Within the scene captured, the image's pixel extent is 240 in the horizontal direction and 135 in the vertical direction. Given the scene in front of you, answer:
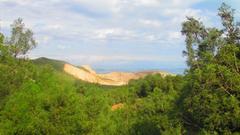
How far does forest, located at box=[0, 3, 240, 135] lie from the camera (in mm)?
41031

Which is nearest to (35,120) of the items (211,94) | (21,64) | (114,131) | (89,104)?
(89,104)

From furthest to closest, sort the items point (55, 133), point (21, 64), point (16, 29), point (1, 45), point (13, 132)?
point (16, 29) → point (21, 64) → point (1, 45) → point (13, 132) → point (55, 133)

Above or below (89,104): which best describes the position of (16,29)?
above

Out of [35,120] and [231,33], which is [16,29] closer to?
[35,120]

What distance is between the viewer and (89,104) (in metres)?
56.6

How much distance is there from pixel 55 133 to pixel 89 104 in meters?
6.49

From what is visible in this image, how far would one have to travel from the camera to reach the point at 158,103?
70.3 m

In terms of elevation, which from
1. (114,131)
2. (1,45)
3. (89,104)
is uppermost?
(1,45)

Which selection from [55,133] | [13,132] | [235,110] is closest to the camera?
[235,110]

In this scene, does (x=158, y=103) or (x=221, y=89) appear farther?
(x=158, y=103)

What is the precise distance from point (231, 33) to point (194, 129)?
13.3 m

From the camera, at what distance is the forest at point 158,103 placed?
135 ft

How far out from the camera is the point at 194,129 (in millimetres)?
52625

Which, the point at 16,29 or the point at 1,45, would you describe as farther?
the point at 16,29
